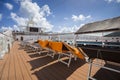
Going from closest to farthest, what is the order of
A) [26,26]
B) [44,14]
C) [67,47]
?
[67,47], [44,14], [26,26]

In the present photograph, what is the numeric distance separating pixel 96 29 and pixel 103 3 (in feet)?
32.0

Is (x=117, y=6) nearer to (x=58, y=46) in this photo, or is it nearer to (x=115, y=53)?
(x=58, y=46)

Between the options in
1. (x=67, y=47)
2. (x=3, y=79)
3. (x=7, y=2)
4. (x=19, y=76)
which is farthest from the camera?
(x=7, y=2)

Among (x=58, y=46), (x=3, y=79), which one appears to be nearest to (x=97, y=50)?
(x=58, y=46)

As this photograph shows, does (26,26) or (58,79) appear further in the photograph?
(26,26)

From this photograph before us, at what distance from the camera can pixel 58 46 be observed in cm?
347

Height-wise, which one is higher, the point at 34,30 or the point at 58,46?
the point at 34,30

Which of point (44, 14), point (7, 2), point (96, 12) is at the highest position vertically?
point (44, 14)

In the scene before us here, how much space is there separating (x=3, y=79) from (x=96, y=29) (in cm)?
231

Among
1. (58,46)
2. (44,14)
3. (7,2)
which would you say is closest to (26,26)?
(44,14)

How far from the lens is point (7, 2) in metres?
11.2

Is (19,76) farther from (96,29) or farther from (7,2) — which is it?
(7,2)

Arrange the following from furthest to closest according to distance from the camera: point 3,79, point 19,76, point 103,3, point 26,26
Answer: point 26,26 < point 103,3 < point 19,76 < point 3,79

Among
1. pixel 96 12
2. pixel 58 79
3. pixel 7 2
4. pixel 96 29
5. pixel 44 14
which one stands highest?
pixel 44 14
